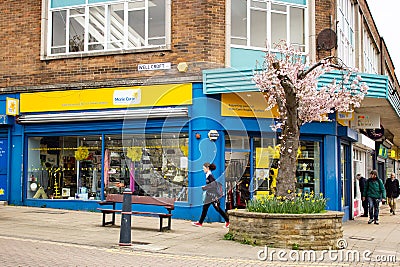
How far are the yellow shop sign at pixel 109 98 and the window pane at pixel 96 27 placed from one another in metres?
1.58

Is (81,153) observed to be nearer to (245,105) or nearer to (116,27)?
(116,27)

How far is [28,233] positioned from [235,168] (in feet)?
21.9

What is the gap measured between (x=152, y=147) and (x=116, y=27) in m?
4.11

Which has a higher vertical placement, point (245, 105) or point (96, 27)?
point (96, 27)

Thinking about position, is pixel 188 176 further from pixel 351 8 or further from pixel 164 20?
pixel 351 8

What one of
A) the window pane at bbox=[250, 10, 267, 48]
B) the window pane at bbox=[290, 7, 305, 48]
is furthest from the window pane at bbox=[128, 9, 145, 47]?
the window pane at bbox=[290, 7, 305, 48]

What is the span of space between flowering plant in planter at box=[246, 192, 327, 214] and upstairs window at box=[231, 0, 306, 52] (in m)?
6.18

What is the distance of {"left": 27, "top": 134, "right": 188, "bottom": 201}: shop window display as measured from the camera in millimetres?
16219

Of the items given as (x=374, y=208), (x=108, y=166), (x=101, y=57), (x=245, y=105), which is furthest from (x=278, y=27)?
(x=108, y=166)

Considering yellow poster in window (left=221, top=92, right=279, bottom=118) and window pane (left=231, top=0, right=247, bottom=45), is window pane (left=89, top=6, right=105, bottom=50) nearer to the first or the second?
window pane (left=231, top=0, right=247, bottom=45)

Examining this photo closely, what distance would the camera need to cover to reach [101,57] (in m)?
17.2

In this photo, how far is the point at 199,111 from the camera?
15.6m

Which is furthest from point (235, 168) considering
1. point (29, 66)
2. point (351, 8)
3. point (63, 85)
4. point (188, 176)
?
point (351, 8)

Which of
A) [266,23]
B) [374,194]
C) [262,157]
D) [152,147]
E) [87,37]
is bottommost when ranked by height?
[374,194]
